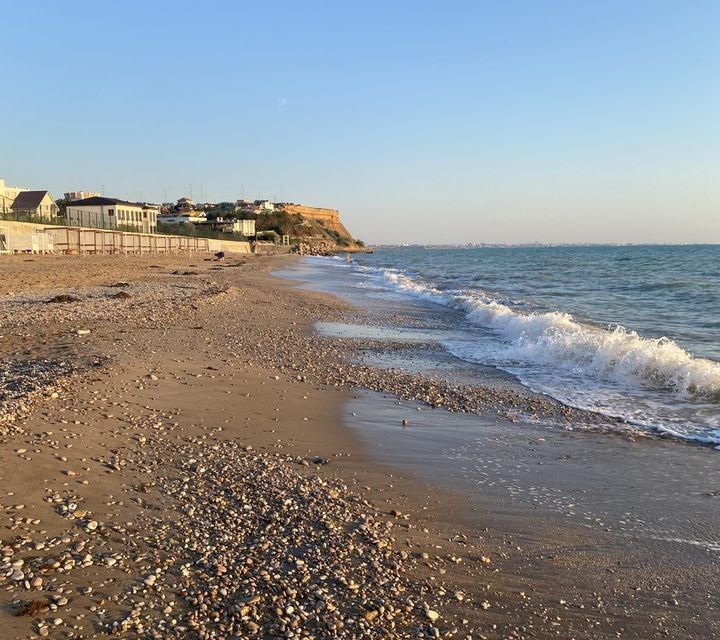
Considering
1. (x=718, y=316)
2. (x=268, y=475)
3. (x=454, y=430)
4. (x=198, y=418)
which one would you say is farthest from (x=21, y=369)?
(x=718, y=316)

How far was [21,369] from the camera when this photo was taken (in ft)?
25.9

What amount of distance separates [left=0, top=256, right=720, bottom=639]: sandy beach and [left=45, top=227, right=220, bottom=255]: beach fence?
44376 mm

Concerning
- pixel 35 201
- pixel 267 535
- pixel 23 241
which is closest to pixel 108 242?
pixel 23 241

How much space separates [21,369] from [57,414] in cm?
238

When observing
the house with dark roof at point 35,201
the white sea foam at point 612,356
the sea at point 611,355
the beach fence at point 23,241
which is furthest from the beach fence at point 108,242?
the white sea foam at point 612,356

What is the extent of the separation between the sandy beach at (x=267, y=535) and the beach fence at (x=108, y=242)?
44.4 m

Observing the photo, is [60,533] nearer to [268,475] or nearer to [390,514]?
[268,475]

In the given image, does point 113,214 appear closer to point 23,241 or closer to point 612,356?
point 23,241

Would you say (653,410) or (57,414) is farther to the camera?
(653,410)

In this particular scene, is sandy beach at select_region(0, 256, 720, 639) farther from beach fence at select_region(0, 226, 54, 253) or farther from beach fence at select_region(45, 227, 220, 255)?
beach fence at select_region(45, 227, 220, 255)

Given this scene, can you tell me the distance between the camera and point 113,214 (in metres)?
73.9

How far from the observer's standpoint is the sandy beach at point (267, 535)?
3191 mm

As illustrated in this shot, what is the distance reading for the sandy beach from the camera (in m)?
3.19

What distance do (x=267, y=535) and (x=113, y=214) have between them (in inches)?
3051
